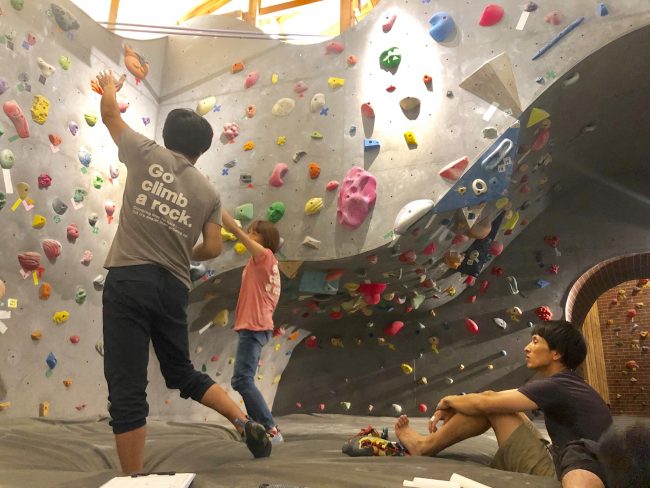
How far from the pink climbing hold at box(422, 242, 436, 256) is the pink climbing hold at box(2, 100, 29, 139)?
2411 millimetres

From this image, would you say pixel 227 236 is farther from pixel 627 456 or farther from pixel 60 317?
pixel 627 456

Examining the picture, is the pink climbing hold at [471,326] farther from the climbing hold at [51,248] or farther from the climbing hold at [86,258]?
the climbing hold at [51,248]

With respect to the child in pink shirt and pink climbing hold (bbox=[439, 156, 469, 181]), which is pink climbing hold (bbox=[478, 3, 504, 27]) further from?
the child in pink shirt

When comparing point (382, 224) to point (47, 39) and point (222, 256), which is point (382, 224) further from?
point (47, 39)

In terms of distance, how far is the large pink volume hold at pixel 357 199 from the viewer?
9.62ft

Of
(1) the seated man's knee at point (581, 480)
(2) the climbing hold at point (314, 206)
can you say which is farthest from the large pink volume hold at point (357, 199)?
(1) the seated man's knee at point (581, 480)

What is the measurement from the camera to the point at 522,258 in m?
4.70

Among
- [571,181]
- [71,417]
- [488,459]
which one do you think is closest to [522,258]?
[571,181]

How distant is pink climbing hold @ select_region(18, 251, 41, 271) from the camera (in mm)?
2426

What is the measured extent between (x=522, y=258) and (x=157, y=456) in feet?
13.0

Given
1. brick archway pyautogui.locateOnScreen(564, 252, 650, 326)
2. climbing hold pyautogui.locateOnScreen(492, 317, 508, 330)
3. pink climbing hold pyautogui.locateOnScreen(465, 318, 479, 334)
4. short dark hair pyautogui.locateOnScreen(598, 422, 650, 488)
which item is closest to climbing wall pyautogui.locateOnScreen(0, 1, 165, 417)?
short dark hair pyautogui.locateOnScreen(598, 422, 650, 488)

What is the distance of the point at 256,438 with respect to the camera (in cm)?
148

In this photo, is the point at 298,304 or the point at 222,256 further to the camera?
the point at 298,304

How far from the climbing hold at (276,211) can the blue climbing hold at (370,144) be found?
65cm
